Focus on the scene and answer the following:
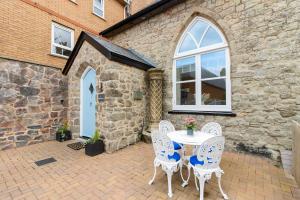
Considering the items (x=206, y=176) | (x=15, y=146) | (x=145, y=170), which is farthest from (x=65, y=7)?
(x=206, y=176)

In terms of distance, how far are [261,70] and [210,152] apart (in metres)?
3.01

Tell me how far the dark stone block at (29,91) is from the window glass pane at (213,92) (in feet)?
18.9

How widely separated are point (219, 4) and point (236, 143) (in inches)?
162

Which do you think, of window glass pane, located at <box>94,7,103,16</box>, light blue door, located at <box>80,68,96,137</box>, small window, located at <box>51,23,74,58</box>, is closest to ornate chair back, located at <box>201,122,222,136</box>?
light blue door, located at <box>80,68,96,137</box>

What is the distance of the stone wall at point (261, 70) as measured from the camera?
3566 mm

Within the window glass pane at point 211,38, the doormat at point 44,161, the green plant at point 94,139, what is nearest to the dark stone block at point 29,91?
the doormat at point 44,161

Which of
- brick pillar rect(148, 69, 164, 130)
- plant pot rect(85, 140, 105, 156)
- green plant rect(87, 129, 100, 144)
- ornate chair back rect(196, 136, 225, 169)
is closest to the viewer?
ornate chair back rect(196, 136, 225, 169)

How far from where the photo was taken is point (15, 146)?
483 cm

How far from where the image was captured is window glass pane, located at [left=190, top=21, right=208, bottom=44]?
500cm

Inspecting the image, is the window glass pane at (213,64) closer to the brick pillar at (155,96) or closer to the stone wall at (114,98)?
the brick pillar at (155,96)

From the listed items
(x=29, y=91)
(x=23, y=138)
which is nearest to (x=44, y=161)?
(x=23, y=138)

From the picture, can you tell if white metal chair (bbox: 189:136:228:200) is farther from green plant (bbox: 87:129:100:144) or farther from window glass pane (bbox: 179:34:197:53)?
window glass pane (bbox: 179:34:197:53)

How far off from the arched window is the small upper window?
593cm

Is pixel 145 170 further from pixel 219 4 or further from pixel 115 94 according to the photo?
pixel 219 4
